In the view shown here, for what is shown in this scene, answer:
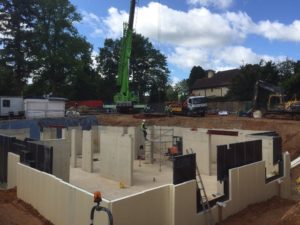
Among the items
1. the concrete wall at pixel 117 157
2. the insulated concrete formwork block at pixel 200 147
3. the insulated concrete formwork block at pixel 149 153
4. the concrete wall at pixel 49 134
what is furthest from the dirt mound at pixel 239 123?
the concrete wall at pixel 117 157

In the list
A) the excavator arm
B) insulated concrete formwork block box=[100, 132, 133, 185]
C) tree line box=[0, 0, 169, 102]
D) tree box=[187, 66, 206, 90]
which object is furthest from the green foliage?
tree box=[187, 66, 206, 90]

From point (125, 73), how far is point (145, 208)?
29155 mm

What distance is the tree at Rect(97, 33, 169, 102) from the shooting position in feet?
223

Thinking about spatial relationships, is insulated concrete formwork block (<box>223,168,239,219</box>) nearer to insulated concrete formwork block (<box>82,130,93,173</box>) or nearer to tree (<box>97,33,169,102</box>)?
insulated concrete formwork block (<box>82,130,93,173</box>)

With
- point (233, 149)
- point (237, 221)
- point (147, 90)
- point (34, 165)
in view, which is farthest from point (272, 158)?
point (147, 90)

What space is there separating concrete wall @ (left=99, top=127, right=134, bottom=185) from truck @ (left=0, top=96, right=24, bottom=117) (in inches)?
843

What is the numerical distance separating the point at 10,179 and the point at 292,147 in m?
16.0

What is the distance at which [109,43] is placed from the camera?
69438 mm

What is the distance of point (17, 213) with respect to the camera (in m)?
10.2

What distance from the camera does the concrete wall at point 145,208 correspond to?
298 inches

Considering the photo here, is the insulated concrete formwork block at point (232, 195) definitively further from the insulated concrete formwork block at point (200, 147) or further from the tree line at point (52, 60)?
the tree line at point (52, 60)

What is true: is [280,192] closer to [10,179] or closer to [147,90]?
[10,179]

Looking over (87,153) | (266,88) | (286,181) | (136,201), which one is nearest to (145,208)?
(136,201)

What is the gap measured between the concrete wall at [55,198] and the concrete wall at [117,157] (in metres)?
4.83
